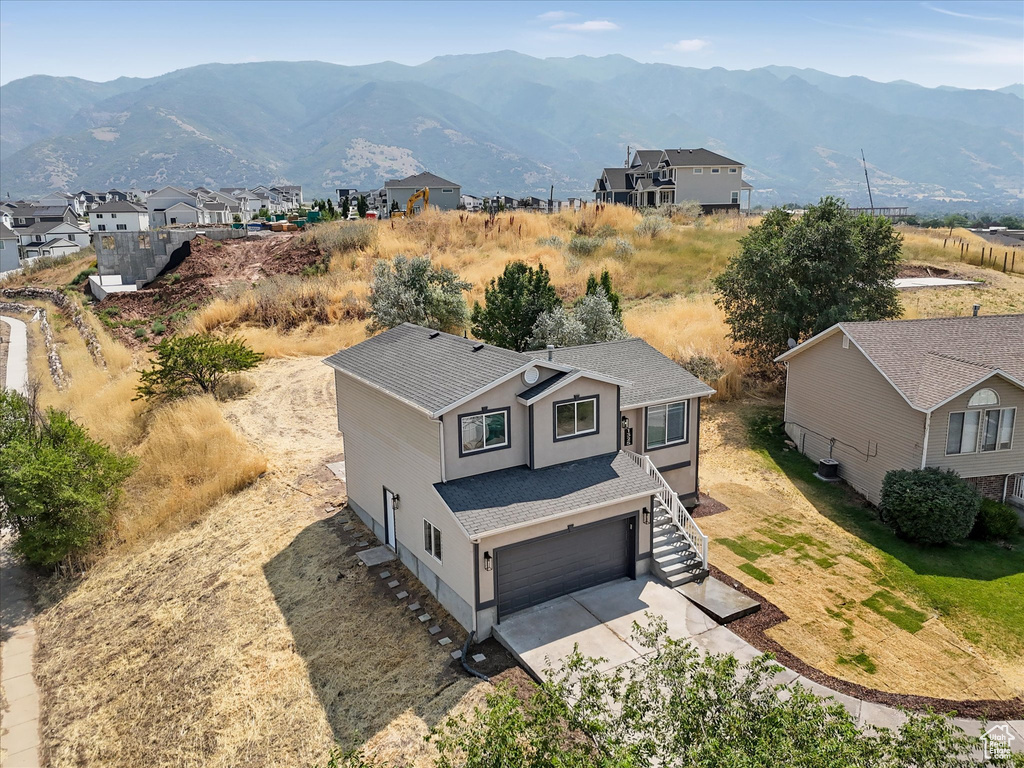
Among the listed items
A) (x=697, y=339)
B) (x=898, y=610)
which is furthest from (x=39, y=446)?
(x=697, y=339)

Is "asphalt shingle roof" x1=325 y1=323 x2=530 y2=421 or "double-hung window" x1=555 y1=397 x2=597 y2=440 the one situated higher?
"asphalt shingle roof" x1=325 y1=323 x2=530 y2=421

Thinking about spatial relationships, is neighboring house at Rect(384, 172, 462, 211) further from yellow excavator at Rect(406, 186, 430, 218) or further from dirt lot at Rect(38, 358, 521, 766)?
dirt lot at Rect(38, 358, 521, 766)

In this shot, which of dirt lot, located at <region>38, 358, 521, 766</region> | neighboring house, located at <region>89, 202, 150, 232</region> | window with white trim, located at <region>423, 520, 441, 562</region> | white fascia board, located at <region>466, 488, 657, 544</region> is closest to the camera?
dirt lot, located at <region>38, 358, 521, 766</region>

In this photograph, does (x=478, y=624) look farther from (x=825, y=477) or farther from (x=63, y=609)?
(x=825, y=477)

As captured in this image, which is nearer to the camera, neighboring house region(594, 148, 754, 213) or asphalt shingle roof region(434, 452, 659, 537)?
asphalt shingle roof region(434, 452, 659, 537)

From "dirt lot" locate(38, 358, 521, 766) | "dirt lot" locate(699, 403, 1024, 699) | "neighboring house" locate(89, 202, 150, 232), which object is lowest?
"dirt lot" locate(38, 358, 521, 766)

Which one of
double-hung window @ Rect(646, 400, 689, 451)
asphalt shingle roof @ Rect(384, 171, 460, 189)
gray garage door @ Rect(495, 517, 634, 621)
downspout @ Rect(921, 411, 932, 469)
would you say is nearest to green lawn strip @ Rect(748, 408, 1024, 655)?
downspout @ Rect(921, 411, 932, 469)

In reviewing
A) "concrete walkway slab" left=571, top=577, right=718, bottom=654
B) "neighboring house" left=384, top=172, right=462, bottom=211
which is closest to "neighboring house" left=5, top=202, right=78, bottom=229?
"neighboring house" left=384, top=172, right=462, bottom=211

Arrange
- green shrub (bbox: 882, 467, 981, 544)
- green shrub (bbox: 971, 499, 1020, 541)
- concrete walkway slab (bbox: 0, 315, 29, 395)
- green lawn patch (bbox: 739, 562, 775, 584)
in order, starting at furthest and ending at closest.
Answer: concrete walkway slab (bbox: 0, 315, 29, 395)
green shrub (bbox: 971, 499, 1020, 541)
green shrub (bbox: 882, 467, 981, 544)
green lawn patch (bbox: 739, 562, 775, 584)
